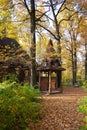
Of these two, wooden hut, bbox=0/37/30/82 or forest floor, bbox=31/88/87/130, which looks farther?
wooden hut, bbox=0/37/30/82

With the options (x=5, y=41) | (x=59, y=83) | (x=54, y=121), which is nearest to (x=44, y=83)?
(x=59, y=83)

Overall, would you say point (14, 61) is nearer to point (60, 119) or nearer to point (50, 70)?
point (50, 70)

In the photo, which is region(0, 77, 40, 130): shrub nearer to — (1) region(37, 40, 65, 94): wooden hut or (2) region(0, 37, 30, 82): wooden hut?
(2) region(0, 37, 30, 82): wooden hut

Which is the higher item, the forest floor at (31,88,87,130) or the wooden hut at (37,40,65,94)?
the wooden hut at (37,40,65,94)

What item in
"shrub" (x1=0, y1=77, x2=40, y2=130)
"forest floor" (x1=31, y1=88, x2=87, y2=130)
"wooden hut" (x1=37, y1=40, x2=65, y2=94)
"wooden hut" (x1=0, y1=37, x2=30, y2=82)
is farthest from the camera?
"wooden hut" (x1=37, y1=40, x2=65, y2=94)

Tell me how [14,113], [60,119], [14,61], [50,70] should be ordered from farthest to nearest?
[50,70] < [14,61] < [60,119] < [14,113]

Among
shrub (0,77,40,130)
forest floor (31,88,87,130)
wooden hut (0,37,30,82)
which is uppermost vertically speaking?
wooden hut (0,37,30,82)

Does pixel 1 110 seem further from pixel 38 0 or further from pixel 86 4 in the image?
pixel 86 4

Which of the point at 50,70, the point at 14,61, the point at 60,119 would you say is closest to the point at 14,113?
the point at 60,119

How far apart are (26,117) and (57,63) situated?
1596 cm

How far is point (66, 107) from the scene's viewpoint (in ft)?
42.4

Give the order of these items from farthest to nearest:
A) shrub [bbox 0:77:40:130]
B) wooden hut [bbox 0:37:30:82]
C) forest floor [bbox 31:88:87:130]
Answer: wooden hut [bbox 0:37:30:82] < forest floor [bbox 31:88:87:130] < shrub [bbox 0:77:40:130]

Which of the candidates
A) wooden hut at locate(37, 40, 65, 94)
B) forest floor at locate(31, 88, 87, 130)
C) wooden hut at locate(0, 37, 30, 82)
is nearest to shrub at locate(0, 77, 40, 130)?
forest floor at locate(31, 88, 87, 130)

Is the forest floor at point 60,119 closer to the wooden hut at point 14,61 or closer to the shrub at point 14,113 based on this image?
the shrub at point 14,113
